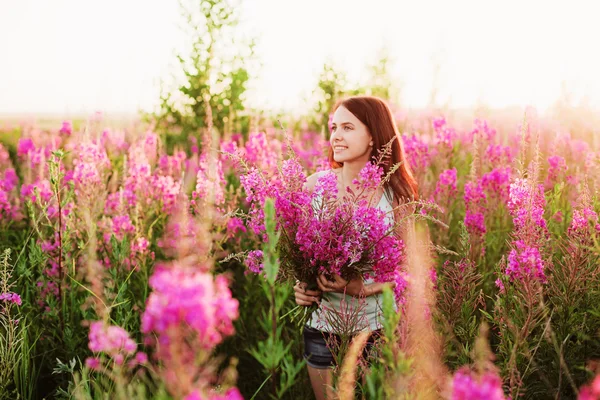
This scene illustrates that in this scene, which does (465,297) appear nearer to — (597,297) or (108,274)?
(597,297)

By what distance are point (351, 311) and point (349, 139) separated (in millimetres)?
1352

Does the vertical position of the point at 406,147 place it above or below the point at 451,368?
above

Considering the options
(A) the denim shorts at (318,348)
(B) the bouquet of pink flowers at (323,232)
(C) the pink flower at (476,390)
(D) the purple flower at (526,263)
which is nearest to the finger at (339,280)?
(B) the bouquet of pink flowers at (323,232)

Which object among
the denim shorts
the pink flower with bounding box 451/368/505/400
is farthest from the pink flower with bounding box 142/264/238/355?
the denim shorts

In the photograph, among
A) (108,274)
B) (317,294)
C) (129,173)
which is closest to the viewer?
(317,294)

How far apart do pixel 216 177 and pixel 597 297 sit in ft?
8.32

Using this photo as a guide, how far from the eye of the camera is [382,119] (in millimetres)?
3527

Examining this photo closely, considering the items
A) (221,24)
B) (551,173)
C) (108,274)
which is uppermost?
(221,24)

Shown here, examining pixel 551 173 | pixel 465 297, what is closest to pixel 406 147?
pixel 551 173

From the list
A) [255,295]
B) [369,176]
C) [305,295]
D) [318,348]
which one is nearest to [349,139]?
[369,176]

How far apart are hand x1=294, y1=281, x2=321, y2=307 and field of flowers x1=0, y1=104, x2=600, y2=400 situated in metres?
0.29

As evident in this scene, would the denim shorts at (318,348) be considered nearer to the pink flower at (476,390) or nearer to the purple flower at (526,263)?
the purple flower at (526,263)

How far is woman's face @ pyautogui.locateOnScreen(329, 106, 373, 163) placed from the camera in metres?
3.45

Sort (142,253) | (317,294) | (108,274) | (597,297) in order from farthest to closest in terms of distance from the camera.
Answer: (142,253) < (108,274) < (597,297) < (317,294)
